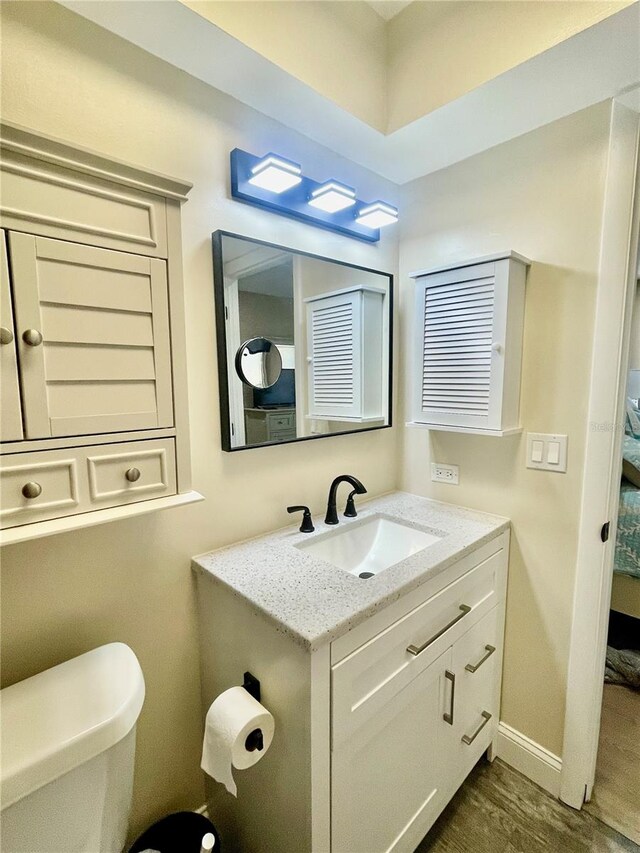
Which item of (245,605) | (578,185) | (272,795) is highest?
(578,185)

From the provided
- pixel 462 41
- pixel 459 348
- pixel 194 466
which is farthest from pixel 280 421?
pixel 462 41

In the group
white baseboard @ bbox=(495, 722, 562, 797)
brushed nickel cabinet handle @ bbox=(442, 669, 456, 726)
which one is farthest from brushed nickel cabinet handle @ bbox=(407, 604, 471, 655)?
white baseboard @ bbox=(495, 722, 562, 797)

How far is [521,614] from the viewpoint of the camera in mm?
1505

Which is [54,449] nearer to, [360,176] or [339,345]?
[339,345]

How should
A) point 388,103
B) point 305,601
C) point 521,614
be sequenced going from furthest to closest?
point 521,614, point 388,103, point 305,601

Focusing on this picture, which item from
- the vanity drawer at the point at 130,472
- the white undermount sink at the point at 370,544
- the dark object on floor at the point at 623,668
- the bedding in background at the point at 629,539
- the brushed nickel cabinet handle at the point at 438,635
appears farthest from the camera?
the bedding in background at the point at 629,539

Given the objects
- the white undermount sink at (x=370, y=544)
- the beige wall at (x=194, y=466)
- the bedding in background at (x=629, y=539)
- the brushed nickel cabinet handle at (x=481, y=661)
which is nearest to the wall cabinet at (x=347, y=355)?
the beige wall at (x=194, y=466)

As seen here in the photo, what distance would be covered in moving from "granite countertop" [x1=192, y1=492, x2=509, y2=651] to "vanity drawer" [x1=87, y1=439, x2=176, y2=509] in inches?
13.7

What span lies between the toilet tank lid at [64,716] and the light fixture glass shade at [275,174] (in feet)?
4.46

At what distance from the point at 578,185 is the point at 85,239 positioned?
1448 millimetres

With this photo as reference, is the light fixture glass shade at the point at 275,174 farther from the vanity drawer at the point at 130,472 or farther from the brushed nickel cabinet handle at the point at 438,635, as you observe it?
the brushed nickel cabinet handle at the point at 438,635

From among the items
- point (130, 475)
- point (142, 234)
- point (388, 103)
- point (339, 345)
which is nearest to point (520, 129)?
point (388, 103)

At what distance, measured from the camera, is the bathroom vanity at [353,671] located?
89 centimetres

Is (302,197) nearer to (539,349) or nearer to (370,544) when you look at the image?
(539,349)
